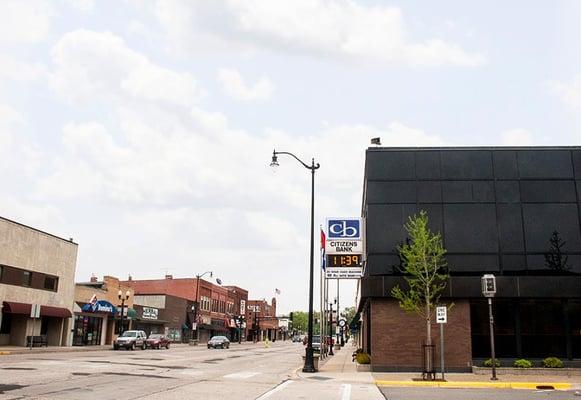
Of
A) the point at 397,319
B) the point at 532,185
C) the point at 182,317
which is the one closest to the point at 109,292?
the point at 182,317

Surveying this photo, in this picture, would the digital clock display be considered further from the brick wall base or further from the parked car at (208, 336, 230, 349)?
the parked car at (208, 336, 230, 349)

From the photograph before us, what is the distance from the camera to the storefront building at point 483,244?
25.9 m

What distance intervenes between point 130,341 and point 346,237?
27.5m

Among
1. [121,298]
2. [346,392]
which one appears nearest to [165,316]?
[121,298]

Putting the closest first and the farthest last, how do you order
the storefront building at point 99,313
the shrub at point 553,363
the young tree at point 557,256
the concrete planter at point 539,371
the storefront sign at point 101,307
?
the concrete planter at point 539,371 → the shrub at point 553,363 → the young tree at point 557,256 → the storefront sign at point 101,307 → the storefront building at point 99,313

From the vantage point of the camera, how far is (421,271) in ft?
82.7

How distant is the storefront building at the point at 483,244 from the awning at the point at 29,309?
86.3 ft

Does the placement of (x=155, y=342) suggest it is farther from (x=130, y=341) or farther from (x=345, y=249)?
(x=345, y=249)

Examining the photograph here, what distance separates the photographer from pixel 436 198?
27812 mm

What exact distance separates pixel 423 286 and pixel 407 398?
959 cm

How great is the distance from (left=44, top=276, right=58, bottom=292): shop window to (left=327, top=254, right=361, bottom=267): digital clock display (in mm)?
27038

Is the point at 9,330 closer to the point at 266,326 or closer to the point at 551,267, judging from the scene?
the point at 551,267

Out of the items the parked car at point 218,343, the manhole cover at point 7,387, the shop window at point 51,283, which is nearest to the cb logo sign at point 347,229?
the manhole cover at point 7,387

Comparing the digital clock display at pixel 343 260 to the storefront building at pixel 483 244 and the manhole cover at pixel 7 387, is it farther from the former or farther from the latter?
the manhole cover at pixel 7 387
